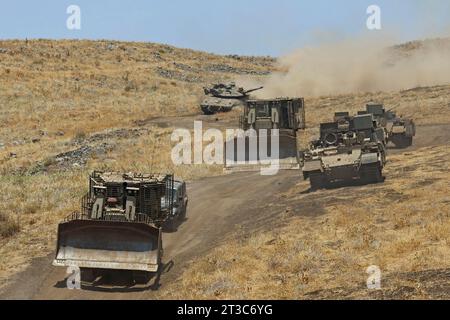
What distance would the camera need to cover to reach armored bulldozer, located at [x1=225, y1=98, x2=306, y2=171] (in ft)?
94.2

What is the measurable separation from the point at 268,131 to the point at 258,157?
4.53 ft

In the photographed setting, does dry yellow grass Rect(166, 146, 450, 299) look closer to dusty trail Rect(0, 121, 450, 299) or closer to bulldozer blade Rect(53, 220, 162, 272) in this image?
dusty trail Rect(0, 121, 450, 299)

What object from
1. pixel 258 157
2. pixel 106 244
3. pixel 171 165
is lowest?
pixel 106 244

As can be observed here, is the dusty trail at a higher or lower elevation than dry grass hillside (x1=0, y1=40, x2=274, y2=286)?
lower

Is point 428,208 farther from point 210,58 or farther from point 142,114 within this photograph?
point 210,58

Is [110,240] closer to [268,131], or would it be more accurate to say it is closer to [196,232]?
[196,232]

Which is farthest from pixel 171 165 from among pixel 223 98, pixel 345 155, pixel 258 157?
pixel 223 98

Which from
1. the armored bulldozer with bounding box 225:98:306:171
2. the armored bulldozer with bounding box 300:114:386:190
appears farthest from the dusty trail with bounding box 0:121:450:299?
the armored bulldozer with bounding box 225:98:306:171

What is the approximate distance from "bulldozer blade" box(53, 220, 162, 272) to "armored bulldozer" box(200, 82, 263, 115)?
3454cm

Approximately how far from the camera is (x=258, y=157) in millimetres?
29531

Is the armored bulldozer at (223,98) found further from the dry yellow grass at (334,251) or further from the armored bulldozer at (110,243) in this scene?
the armored bulldozer at (110,243)

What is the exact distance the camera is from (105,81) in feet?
207

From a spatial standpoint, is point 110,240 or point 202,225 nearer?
point 110,240
